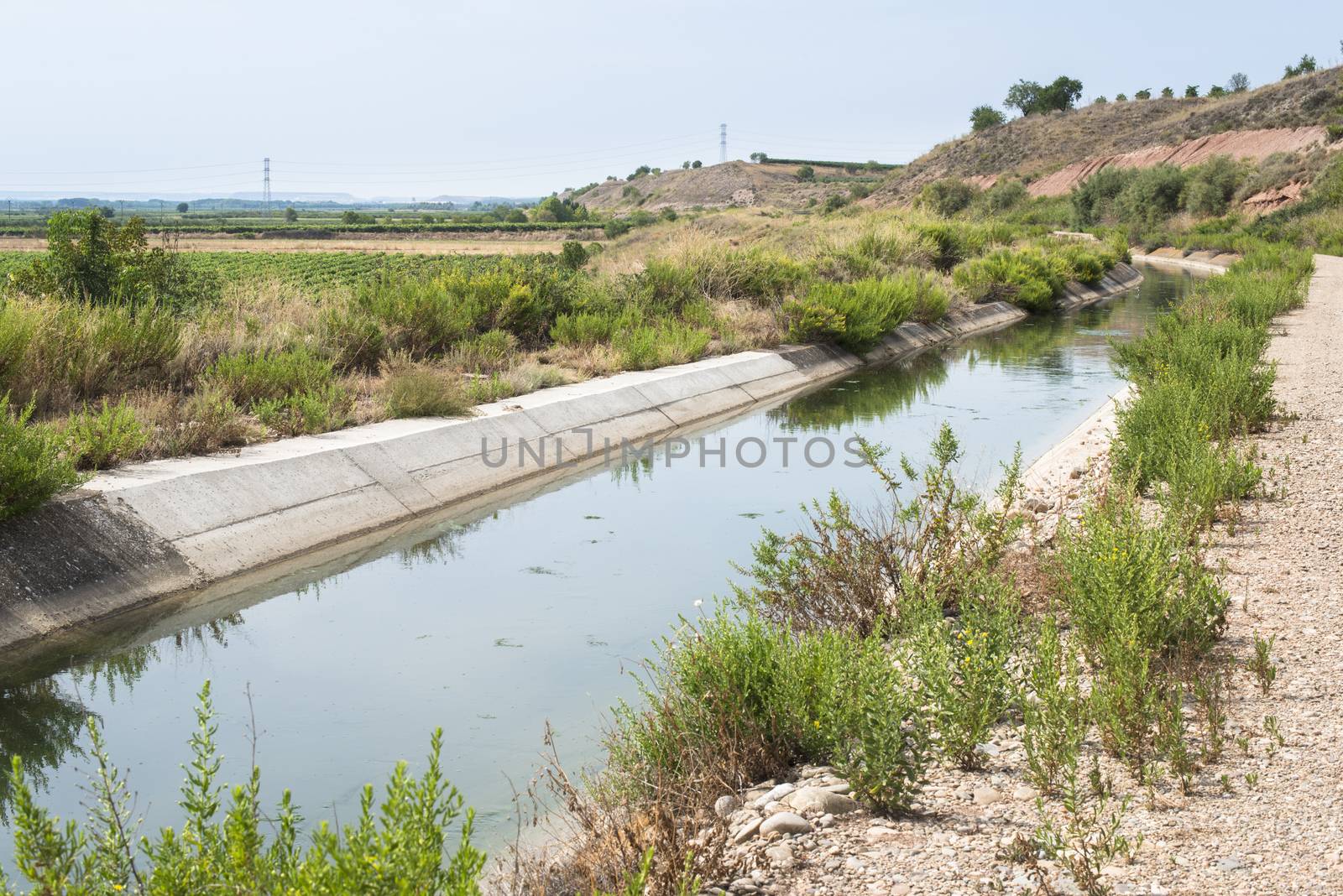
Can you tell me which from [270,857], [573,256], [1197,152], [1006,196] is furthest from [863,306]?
[1006,196]

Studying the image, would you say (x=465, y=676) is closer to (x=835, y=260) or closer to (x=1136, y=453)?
(x=1136, y=453)

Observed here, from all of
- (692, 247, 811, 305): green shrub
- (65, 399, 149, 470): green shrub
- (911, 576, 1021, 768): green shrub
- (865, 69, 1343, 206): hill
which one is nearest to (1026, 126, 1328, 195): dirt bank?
(865, 69, 1343, 206): hill

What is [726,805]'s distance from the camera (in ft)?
16.9

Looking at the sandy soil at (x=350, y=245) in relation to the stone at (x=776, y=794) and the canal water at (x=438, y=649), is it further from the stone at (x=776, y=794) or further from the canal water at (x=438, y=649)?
the stone at (x=776, y=794)

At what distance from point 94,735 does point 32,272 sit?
14117 mm

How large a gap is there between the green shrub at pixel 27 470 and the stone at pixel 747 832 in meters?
6.25

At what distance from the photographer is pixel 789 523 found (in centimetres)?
1133

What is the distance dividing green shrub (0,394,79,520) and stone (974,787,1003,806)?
23.0 feet

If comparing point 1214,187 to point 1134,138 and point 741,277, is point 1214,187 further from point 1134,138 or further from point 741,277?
point 741,277

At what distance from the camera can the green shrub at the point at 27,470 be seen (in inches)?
334

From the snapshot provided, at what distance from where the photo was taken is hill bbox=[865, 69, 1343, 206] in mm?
73938

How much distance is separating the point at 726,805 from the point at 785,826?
46cm

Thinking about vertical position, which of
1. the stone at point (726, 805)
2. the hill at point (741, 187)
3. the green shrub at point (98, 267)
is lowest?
the stone at point (726, 805)

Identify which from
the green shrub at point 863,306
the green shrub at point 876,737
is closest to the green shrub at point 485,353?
the green shrub at point 863,306
